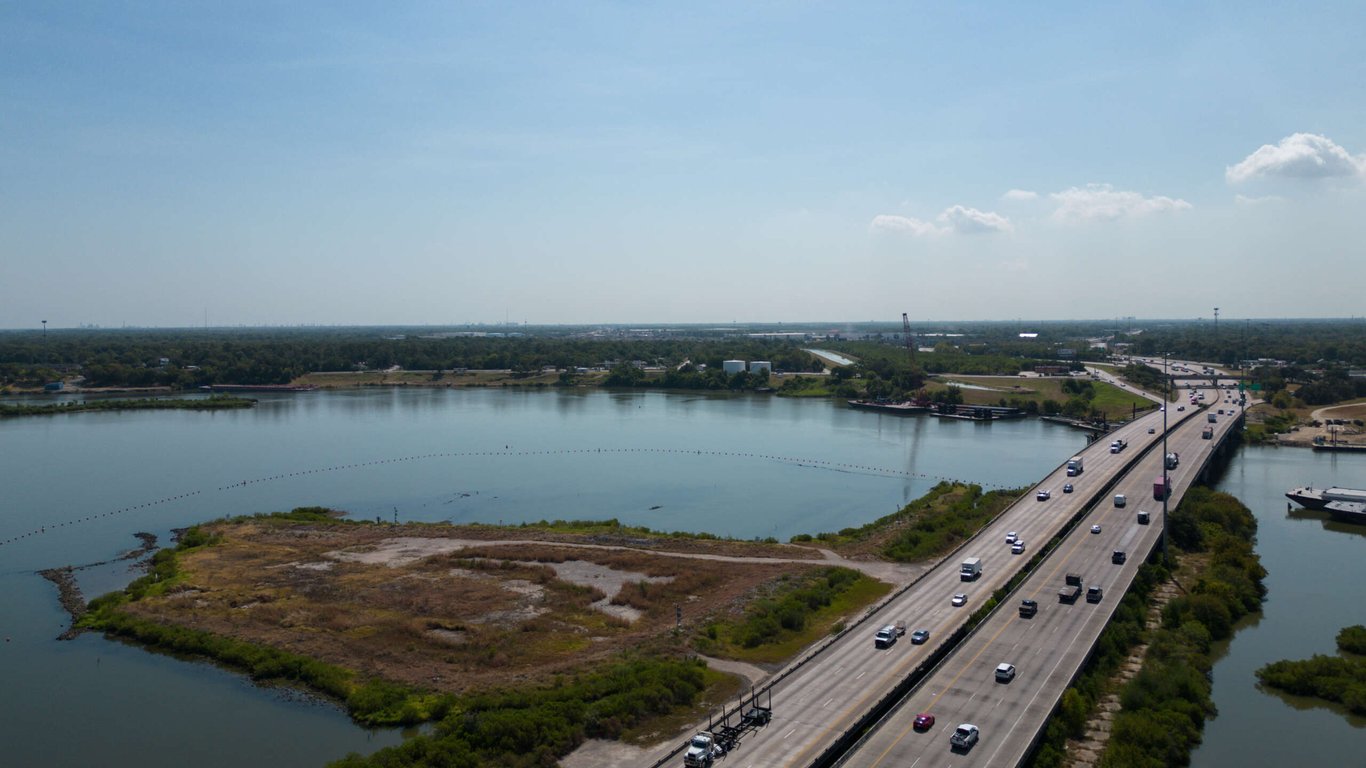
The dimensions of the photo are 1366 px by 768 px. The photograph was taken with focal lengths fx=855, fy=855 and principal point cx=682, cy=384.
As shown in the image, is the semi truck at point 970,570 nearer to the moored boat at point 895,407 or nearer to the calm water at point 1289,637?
the calm water at point 1289,637

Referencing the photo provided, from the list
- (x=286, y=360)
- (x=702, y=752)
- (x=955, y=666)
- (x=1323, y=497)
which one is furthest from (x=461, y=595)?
(x=286, y=360)

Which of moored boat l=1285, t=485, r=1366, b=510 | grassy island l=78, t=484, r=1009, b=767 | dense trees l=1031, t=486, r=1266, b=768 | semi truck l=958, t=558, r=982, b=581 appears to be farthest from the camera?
moored boat l=1285, t=485, r=1366, b=510

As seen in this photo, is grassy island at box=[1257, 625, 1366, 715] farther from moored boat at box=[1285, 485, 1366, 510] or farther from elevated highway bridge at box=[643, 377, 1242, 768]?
moored boat at box=[1285, 485, 1366, 510]

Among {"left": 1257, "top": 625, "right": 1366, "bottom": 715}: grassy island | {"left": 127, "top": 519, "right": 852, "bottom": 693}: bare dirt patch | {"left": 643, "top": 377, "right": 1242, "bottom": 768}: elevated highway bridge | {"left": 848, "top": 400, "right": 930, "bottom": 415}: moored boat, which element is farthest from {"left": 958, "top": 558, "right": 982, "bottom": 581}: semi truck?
{"left": 848, "top": 400, "right": 930, "bottom": 415}: moored boat

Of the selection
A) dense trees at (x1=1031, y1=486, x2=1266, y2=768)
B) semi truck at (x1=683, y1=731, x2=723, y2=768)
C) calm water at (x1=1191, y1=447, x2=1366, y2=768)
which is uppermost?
semi truck at (x1=683, y1=731, x2=723, y2=768)

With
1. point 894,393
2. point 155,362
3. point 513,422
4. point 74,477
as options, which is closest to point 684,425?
point 513,422

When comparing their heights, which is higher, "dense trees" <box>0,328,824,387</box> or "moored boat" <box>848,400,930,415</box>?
"dense trees" <box>0,328,824,387</box>

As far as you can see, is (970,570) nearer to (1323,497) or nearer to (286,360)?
(1323,497)
